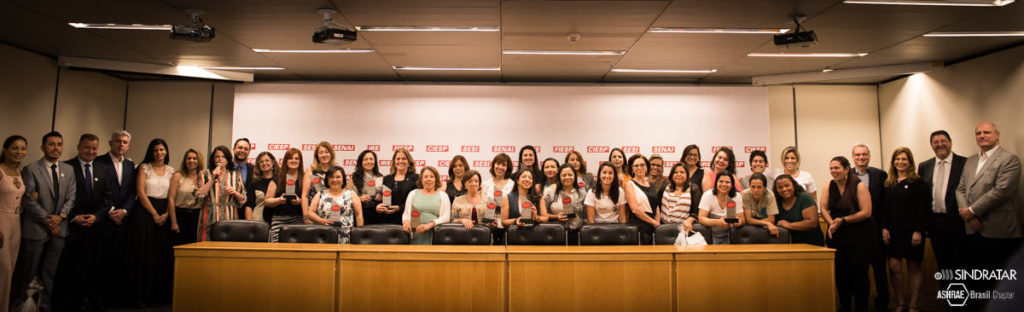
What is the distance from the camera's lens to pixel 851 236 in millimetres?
4770

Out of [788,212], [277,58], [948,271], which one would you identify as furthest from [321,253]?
[948,271]

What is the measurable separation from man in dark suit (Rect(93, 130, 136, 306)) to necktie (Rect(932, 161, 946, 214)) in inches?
318

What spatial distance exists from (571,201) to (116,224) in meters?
4.40

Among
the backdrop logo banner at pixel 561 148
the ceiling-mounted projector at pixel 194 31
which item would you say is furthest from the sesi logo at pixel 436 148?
the ceiling-mounted projector at pixel 194 31

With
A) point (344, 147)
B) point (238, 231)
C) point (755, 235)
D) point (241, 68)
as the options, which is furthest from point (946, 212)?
point (241, 68)

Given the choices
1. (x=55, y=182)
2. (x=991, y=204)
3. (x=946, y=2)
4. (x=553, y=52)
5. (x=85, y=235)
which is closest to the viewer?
(x=946, y=2)

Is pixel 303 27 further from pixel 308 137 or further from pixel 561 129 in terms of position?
pixel 561 129

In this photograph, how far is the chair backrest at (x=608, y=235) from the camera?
444 cm

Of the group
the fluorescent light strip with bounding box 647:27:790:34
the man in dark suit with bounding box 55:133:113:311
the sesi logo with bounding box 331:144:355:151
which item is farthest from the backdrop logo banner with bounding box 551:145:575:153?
the man in dark suit with bounding box 55:133:113:311

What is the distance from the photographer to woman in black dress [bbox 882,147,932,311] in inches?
199

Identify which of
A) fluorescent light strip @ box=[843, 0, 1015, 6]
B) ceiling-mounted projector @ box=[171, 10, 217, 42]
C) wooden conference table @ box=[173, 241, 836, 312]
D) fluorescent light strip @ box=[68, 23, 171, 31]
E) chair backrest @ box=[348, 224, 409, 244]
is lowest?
wooden conference table @ box=[173, 241, 836, 312]

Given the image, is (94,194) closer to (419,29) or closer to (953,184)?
(419,29)

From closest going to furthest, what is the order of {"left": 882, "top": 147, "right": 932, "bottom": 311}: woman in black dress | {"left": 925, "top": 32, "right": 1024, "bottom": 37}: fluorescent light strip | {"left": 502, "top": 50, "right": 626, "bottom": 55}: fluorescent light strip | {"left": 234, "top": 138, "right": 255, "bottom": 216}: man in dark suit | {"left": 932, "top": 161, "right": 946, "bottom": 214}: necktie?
{"left": 882, "top": 147, "right": 932, "bottom": 311}: woman in black dress < {"left": 925, "top": 32, "right": 1024, "bottom": 37}: fluorescent light strip < {"left": 932, "top": 161, "right": 946, "bottom": 214}: necktie < {"left": 234, "top": 138, "right": 255, "bottom": 216}: man in dark suit < {"left": 502, "top": 50, "right": 626, "bottom": 55}: fluorescent light strip

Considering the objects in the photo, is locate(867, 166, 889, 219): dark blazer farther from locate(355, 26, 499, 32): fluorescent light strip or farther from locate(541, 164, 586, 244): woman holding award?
locate(355, 26, 499, 32): fluorescent light strip
